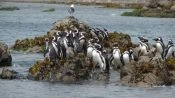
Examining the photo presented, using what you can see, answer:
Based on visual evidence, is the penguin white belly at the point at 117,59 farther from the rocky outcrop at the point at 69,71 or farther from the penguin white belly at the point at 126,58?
the rocky outcrop at the point at 69,71

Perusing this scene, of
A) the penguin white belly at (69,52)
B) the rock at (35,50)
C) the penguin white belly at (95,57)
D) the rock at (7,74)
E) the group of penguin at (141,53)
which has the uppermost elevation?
the penguin white belly at (69,52)

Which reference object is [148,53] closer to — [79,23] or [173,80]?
[173,80]

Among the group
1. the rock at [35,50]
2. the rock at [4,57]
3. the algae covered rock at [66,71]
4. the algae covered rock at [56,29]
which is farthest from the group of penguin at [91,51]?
the rock at [35,50]

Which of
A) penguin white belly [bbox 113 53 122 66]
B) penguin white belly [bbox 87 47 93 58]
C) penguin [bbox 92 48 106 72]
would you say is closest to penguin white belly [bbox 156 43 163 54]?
penguin white belly [bbox 113 53 122 66]

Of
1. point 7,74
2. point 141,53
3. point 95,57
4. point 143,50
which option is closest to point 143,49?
point 143,50

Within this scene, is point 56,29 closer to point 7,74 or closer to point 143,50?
point 143,50

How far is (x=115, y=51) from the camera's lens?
3706cm

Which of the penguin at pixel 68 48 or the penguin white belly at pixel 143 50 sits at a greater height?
the penguin at pixel 68 48

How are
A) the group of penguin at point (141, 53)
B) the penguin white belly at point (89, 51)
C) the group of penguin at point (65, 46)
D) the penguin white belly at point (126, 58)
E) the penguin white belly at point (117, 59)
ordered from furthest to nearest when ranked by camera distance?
1. the penguin white belly at point (117, 59)
2. the group of penguin at point (141, 53)
3. the penguin white belly at point (126, 58)
4. the penguin white belly at point (89, 51)
5. the group of penguin at point (65, 46)

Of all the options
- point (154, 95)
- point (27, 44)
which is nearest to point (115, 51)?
point (154, 95)

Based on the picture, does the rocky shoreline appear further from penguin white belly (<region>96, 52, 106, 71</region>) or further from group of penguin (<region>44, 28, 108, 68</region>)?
group of penguin (<region>44, 28, 108, 68</region>)

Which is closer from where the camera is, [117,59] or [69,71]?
[69,71]

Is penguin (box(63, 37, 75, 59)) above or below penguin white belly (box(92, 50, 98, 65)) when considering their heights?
above

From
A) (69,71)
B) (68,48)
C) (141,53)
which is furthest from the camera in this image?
(141,53)
